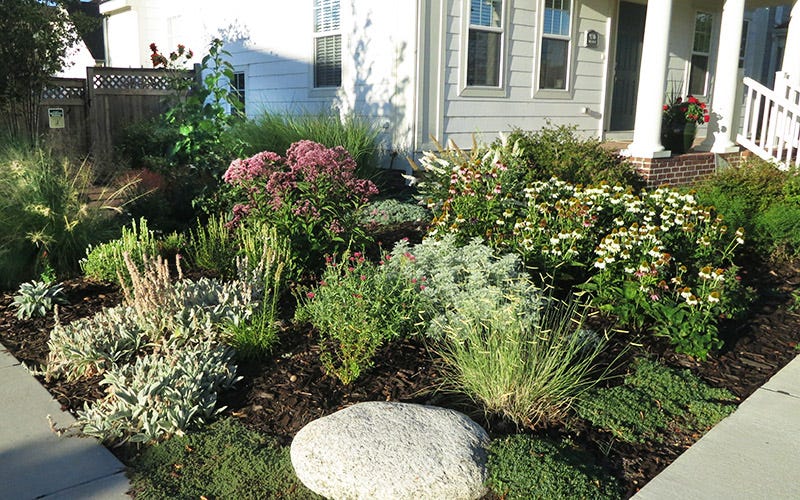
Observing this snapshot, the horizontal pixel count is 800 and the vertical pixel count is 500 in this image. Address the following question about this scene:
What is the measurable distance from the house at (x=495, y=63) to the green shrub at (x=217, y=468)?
6588mm

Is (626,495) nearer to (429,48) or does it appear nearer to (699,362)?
(699,362)

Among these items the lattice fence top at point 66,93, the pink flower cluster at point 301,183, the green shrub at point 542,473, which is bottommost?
the green shrub at point 542,473

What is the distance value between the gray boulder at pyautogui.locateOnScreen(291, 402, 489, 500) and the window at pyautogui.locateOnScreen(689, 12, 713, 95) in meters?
11.7

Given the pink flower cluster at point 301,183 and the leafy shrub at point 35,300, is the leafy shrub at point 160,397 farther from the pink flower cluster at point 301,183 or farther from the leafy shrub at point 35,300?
the pink flower cluster at point 301,183

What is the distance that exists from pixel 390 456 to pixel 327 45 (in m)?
8.87

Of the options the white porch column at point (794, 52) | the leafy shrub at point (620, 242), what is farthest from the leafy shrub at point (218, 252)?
the white porch column at point (794, 52)

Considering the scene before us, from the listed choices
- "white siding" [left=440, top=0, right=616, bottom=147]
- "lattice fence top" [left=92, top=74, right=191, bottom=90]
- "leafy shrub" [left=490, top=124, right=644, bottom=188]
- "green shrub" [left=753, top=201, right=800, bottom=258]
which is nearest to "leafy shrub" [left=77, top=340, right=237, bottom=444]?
"leafy shrub" [left=490, top=124, right=644, bottom=188]

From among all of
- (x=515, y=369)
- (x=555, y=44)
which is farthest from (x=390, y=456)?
(x=555, y=44)

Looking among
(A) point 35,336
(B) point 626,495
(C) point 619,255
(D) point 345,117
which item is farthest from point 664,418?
(D) point 345,117

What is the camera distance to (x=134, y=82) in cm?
1248

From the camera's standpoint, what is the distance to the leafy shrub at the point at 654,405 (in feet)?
12.0

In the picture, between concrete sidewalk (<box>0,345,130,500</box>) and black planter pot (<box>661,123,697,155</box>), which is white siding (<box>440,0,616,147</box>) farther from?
concrete sidewalk (<box>0,345,130,500</box>)

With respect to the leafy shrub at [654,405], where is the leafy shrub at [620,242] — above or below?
above

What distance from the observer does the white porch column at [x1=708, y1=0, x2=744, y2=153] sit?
31.3ft
